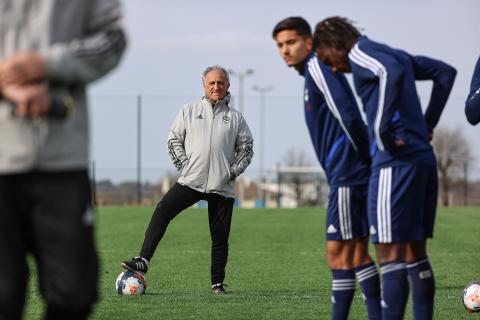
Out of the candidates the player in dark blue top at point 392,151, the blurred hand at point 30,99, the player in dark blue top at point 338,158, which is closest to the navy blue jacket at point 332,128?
the player in dark blue top at point 338,158

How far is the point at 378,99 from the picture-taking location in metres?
5.77

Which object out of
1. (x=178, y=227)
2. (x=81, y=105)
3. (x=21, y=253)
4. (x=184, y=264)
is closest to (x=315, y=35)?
(x=81, y=105)

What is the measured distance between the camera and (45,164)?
3.94 metres

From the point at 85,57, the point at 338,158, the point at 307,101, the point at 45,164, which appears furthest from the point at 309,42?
the point at 45,164

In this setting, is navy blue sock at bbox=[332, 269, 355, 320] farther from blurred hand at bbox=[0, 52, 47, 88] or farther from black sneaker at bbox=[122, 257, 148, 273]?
black sneaker at bbox=[122, 257, 148, 273]

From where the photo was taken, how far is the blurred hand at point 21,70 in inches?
151

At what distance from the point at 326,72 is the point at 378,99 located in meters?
0.51

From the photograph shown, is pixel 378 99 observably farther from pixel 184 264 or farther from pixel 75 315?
pixel 184 264

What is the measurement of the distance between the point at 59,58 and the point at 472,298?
5.20 meters

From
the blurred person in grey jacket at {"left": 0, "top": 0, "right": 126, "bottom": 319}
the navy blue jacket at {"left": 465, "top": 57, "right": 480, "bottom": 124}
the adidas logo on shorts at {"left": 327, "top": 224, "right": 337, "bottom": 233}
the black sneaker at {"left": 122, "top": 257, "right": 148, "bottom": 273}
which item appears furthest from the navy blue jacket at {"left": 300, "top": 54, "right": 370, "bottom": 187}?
the black sneaker at {"left": 122, "top": 257, "right": 148, "bottom": 273}

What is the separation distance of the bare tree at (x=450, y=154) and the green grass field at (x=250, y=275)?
23.5 metres

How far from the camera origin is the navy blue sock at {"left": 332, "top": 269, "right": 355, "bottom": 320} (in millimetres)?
6273

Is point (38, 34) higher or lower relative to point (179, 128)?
higher

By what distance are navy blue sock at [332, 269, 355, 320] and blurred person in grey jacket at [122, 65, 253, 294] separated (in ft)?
11.4
